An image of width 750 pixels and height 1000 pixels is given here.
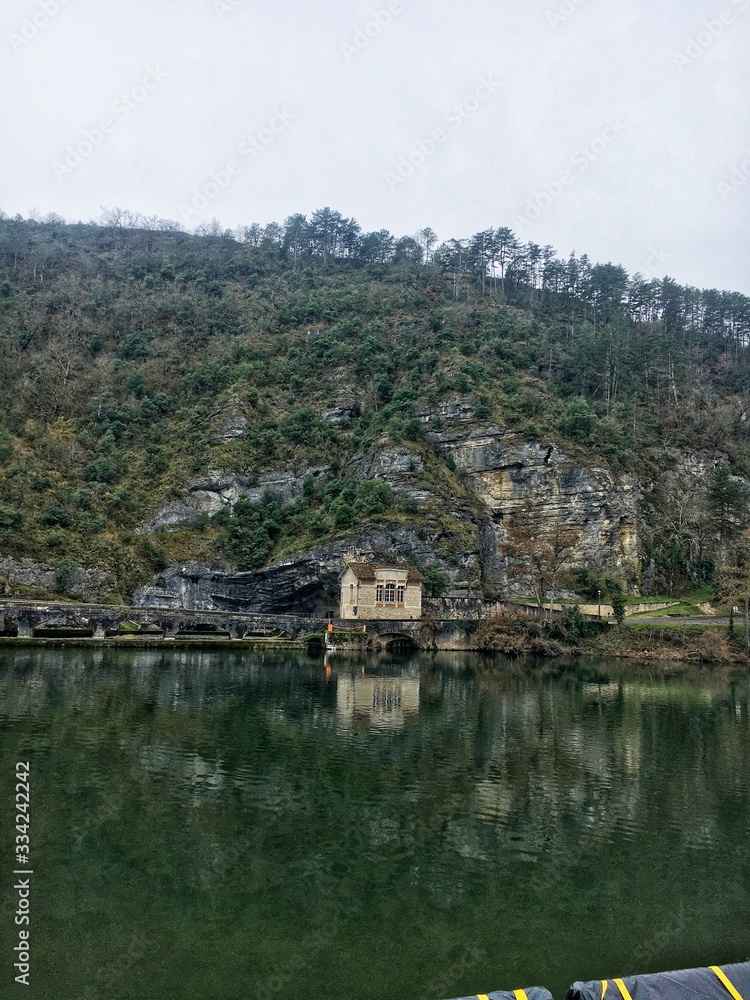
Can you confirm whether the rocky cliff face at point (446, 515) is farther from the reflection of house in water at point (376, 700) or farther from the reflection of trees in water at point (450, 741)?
the reflection of house in water at point (376, 700)

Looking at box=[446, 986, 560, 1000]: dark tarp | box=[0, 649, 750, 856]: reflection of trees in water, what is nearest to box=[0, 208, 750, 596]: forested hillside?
box=[0, 649, 750, 856]: reflection of trees in water

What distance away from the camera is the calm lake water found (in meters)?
9.80

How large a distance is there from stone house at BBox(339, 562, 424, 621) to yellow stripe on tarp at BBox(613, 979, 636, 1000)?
192 feet

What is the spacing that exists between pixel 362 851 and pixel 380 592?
5369 centimetres

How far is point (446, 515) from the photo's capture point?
74500mm

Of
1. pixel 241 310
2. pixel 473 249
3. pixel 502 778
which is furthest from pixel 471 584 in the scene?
pixel 473 249

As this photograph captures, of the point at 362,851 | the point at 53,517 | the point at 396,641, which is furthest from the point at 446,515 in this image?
the point at 362,851

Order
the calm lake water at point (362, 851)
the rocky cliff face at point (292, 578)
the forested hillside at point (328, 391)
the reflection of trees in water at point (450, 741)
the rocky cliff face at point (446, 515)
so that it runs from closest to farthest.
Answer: the calm lake water at point (362, 851) → the reflection of trees in water at point (450, 741) → the rocky cliff face at point (292, 578) → the rocky cliff face at point (446, 515) → the forested hillside at point (328, 391)

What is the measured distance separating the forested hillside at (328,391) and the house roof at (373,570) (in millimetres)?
4554

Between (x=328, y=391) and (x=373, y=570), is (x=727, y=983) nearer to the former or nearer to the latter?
(x=373, y=570)

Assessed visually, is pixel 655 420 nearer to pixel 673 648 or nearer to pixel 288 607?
pixel 673 648

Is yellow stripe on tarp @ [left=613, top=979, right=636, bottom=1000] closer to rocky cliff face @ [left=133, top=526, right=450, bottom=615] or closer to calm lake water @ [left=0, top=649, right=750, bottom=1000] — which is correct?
calm lake water @ [left=0, top=649, right=750, bottom=1000]

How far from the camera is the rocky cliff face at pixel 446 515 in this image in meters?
70.4

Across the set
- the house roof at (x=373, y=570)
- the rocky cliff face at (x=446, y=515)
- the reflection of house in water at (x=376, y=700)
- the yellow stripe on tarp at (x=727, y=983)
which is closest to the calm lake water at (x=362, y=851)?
the reflection of house in water at (x=376, y=700)
